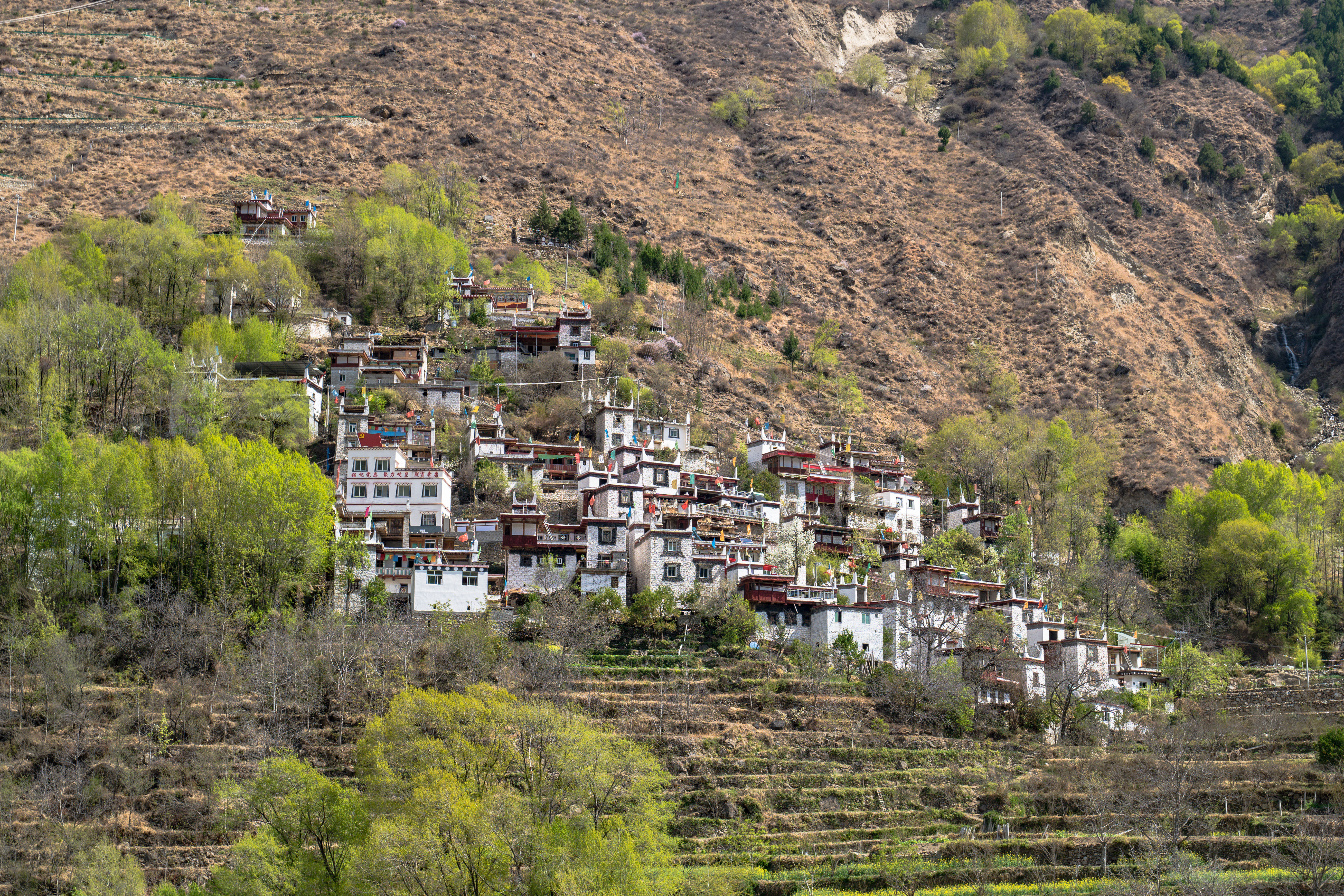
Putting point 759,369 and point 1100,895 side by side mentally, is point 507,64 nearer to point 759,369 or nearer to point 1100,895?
point 759,369

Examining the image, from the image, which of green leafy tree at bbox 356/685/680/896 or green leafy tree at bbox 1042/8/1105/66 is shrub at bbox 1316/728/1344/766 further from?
green leafy tree at bbox 1042/8/1105/66

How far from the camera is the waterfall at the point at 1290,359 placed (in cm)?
12056

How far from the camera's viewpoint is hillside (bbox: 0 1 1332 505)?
104m

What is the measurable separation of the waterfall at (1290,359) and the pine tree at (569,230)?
6049 cm

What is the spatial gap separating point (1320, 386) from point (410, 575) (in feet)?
279

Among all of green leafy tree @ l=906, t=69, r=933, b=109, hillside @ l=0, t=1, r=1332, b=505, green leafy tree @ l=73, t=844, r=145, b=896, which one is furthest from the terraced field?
green leafy tree @ l=906, t=69, r=933, b=109

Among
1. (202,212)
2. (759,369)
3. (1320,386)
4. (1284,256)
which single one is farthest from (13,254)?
(1284,256)

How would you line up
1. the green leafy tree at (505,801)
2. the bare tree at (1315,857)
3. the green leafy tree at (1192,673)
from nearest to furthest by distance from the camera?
1. the green leafy tree at (505,801)
2. the bare tree at (1315,857)
3. the green leafy tree at (1192,673)

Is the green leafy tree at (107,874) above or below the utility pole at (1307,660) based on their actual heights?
below

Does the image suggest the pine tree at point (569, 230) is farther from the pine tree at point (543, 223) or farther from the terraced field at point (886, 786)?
the terraced field at point (886, 786)

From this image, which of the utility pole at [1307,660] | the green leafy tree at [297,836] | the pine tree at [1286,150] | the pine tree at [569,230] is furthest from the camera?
the pine tree at [1286,150]

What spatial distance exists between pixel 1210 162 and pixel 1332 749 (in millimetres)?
97596

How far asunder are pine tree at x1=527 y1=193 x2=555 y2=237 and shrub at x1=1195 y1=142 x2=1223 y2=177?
6900 cm

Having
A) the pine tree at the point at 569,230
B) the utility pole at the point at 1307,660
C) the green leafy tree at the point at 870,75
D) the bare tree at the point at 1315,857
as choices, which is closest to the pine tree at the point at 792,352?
the pine tree at the point at 569,230
